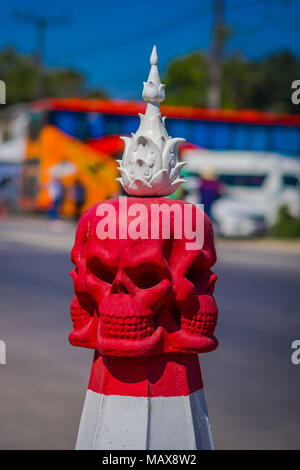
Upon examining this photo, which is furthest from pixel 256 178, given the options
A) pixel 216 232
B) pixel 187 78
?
pixel 187 78

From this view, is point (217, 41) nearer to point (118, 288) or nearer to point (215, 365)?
point (215, 365)

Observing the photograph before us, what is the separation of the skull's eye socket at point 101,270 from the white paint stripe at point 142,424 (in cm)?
48

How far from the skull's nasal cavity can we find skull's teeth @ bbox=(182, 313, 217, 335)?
277mm

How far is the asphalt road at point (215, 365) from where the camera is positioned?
5602 mm

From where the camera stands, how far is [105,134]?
98.4ft

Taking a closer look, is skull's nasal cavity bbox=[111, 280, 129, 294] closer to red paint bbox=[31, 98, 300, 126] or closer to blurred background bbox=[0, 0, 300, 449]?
blurred background bbox=[0, 0, 300, 449]

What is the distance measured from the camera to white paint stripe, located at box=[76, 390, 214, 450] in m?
3.13

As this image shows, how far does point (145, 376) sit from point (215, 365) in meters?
4.57

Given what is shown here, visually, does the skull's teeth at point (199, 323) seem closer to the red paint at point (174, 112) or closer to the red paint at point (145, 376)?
the red paint at point (145, 376)

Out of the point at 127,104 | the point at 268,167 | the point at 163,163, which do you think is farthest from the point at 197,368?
the point at 127,104

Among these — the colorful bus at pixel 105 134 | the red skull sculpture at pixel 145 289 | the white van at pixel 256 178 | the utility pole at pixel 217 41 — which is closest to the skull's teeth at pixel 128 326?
the red skull sculpture at pixel 145 289

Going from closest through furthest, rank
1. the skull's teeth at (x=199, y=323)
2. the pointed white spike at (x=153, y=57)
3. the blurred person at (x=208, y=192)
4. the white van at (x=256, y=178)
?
the skull's teeth at (x=199, y=323), the pointed white spike at (x=153, y=57), the blurred person at (x=208, y=192), the white van at (x=256, y=178)
